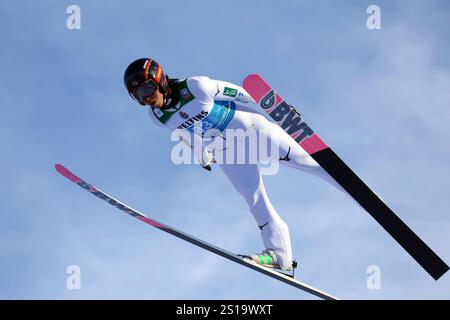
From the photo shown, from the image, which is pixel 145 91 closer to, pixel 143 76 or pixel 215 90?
pixel 143 76

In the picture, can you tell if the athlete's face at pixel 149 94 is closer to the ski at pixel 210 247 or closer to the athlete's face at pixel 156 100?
the athlete's face at pixel 156 100

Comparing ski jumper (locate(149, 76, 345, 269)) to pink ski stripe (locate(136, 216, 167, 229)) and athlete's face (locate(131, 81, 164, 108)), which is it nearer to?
athlete's face (locate(131, 81, 164, 108))

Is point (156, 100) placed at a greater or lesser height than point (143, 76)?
lesser

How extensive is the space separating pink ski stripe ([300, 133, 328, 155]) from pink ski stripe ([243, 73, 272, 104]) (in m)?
0.94

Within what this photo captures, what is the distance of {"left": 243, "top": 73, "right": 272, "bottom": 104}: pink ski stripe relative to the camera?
8.33 meters

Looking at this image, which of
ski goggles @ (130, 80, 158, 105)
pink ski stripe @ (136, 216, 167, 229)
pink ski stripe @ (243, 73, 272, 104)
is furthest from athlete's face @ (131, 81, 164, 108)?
pink ski stripe @ (136, 216, 167, 229)

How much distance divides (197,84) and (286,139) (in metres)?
A: 1.73

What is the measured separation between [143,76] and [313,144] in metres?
2.72

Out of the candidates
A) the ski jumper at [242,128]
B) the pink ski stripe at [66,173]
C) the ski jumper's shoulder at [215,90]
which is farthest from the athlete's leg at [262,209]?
the pink ski stripe at [66,173]

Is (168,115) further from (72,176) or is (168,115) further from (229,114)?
(72,176)

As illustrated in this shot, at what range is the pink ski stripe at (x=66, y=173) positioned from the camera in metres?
11.3

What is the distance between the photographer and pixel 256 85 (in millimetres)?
8375

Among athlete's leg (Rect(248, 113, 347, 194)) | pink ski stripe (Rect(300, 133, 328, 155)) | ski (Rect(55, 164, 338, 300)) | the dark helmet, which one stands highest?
the dark helmet

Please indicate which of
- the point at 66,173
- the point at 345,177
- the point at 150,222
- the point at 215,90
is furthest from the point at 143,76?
the point at 66,173
